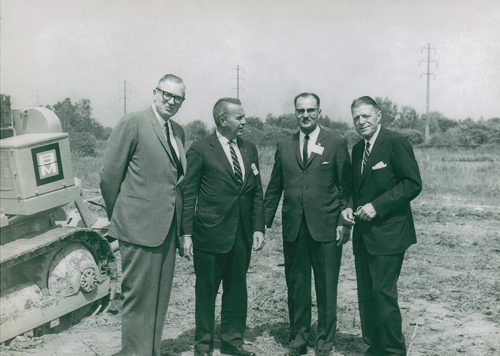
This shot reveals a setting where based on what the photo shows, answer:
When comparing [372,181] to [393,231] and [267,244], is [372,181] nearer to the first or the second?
[393,231]

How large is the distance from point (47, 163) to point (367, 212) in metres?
2.85

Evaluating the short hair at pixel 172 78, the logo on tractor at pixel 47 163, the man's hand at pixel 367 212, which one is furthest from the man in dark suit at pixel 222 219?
the logo on tractor at pixel 47 163

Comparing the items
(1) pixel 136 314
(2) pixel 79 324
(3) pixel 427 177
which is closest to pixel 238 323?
(1) pixel 136 314

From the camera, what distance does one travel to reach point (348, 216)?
456 centimetres

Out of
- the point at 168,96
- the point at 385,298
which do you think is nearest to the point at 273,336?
the point at 385,298

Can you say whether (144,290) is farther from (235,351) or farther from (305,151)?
(305,151)

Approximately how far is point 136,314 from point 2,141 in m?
2.06

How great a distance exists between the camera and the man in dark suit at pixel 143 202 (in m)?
3.94

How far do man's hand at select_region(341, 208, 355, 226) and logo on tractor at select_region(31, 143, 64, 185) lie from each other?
2.64 metres

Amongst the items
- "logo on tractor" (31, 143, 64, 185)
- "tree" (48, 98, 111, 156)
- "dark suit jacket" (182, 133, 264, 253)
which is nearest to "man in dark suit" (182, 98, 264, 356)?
"dark suit jacket" (182, 133, 264, 253)

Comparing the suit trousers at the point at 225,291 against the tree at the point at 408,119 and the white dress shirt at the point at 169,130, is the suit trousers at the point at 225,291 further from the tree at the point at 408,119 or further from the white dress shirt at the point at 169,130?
the tree at the point at 408,119

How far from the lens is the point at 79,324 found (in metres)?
5.62

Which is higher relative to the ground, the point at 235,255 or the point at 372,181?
the point at 372,181

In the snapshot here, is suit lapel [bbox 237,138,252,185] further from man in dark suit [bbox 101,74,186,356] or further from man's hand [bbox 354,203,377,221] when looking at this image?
man's hand [bbox 354,203,377,221]
